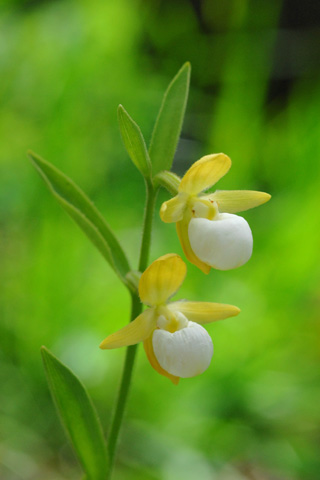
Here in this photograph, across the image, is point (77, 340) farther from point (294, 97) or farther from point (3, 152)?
point (294, 97)

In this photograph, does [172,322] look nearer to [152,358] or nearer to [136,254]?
[152,358]

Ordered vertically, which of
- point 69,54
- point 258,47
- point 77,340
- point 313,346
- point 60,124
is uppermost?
point 258,47

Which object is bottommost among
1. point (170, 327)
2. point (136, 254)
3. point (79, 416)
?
point (79, 416)

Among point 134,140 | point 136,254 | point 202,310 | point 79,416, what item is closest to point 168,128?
point 134,140


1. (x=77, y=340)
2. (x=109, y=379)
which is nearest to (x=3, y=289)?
(x=77, y=340)

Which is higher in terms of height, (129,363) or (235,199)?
(235,199)

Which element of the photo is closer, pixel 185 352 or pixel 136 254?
pixel 185 352
